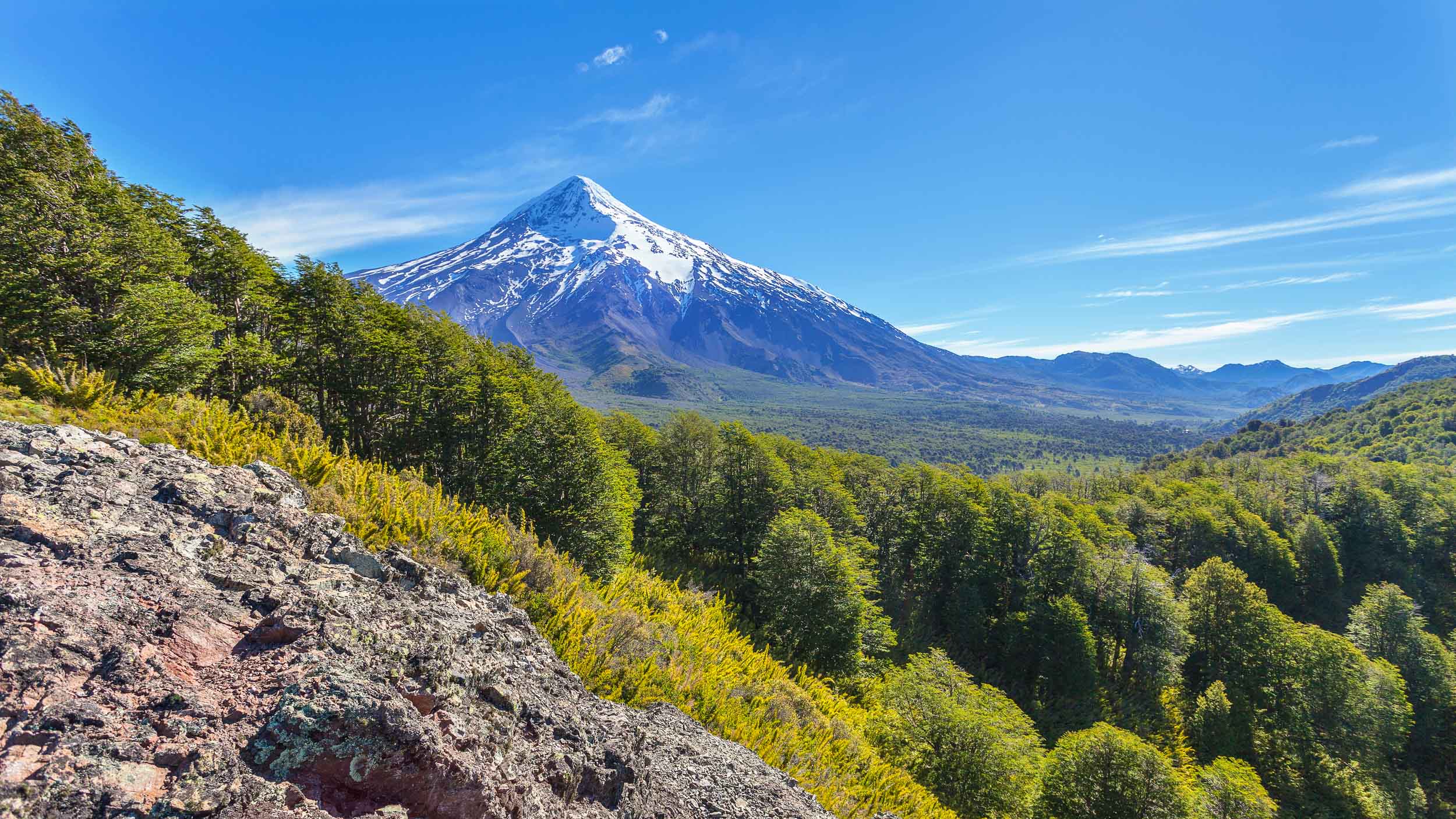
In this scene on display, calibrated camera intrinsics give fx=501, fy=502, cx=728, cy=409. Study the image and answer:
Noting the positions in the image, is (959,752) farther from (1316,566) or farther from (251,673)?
(1316,566)

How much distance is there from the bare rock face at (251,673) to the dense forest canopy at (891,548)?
3022 mm

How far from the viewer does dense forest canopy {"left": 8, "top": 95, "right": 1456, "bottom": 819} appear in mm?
12016

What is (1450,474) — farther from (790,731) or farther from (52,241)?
(52,241)

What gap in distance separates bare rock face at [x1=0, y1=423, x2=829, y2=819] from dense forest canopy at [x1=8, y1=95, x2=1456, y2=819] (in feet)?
9.91

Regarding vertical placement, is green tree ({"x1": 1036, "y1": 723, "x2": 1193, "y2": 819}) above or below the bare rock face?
below

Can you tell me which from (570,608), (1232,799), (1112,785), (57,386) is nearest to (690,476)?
(1112,785)

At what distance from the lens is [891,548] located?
134ft

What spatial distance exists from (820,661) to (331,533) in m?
21.8

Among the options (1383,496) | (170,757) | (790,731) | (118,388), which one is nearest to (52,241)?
(118,388)

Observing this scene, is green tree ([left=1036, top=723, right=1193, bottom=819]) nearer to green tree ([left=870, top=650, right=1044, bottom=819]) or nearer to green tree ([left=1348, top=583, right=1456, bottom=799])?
green tree ([left=870, top=650, right=1044, bottom=819])

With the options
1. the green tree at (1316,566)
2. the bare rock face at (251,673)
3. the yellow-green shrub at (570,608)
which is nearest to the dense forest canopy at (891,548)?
the green tree at (1316,566)

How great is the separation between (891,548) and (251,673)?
137 ft

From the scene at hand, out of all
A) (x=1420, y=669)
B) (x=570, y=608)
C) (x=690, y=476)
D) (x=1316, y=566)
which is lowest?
(x=1420, y=669)

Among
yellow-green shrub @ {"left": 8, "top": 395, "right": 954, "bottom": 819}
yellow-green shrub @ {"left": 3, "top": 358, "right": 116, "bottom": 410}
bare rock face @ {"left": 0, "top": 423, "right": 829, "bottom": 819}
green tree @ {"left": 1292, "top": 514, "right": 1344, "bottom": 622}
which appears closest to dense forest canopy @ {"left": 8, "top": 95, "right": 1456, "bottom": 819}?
yellow-green shrub @ {"left": 3, "top": 358, "right": 116, "bottom": 410}
